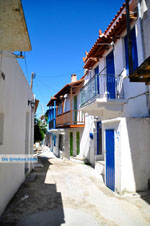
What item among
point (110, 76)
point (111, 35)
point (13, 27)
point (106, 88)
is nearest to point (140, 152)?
point (106, 88)

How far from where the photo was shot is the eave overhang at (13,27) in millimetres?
1903

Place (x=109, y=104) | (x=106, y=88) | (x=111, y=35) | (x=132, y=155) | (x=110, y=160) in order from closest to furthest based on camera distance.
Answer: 1. (x=132, y=155)
2. (x=110, y=160)
3. (x=109, y=104)
4. (x=106, y=88)
5. (x=111, y=35)

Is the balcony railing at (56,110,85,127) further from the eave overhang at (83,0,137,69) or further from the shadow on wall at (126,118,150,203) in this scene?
the shadow on wall at (126,118,150,203)

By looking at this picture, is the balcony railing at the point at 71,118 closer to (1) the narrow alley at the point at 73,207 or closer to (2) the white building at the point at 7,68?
(1) the narrow alley at the point at 73,207

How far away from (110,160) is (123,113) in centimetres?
220

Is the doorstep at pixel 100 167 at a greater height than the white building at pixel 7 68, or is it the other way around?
the white building at pixel 7 68

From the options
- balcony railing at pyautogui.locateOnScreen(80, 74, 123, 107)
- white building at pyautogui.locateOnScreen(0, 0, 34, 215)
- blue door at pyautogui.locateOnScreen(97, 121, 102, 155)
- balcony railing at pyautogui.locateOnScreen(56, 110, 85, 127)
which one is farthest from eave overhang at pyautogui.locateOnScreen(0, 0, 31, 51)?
balcony railing at pyautogui.locateOnScreen(56, 110, 85, 127)

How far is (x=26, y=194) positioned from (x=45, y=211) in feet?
5.00

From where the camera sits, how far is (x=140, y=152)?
17.4ft

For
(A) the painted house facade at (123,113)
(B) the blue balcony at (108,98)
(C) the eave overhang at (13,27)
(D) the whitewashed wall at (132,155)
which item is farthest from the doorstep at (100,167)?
(C) the eave overhang at (13,27)

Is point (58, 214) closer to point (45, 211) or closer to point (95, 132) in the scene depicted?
point (45, 211)

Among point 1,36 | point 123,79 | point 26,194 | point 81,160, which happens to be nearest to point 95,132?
point 81,160

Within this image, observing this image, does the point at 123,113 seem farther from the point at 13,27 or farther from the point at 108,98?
the point at 13,27

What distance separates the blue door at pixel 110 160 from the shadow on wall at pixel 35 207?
6.18 ft
